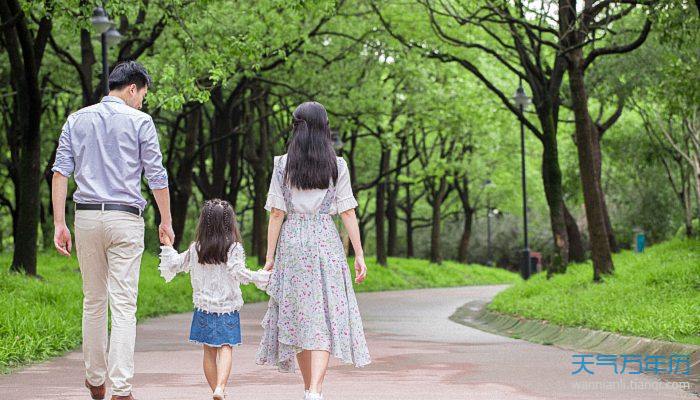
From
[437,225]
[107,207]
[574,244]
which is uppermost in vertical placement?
[437,225]

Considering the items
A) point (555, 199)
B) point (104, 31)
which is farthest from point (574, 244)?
point (104, 31)

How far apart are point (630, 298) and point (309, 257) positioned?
28.4 feet

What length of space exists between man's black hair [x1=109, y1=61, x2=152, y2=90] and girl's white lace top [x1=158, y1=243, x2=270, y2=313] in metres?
1.21

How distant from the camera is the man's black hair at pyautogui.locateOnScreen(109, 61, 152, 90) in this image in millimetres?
7277

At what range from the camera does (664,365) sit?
1006 cm

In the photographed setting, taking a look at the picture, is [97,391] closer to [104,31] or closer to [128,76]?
[128,76]

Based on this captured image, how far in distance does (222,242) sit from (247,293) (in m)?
18.9

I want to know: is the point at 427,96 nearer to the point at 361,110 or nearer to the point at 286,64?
the point at 361,110

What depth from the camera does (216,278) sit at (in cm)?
779

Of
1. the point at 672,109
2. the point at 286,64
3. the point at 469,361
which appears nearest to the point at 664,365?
the point at 469,361

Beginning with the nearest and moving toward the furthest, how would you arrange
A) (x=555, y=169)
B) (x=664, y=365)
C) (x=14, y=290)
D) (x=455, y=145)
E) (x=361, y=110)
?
(x=664, y=365) < (x=14, y=290) < (x=555, y=169) < (x=361, y=110) < (x=455, y=145)

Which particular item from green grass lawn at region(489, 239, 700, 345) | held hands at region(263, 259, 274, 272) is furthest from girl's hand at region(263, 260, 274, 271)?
green grass lawn at region(489, 239, 700, 345)

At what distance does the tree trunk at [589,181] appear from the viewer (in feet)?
59.2

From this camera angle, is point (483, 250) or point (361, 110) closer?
point (361, 110)
